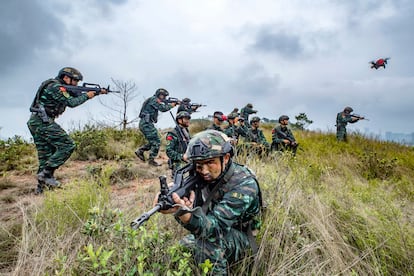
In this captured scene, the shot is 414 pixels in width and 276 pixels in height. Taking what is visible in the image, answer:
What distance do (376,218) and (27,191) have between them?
5.21 meters

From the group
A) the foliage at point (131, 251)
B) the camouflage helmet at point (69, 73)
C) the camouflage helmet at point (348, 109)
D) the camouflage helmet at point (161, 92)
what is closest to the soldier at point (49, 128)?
the camouflage helmet at point (69, 73)

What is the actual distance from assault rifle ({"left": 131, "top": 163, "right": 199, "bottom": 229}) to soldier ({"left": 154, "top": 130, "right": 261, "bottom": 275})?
0.17 feet

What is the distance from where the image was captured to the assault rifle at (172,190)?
1.45m

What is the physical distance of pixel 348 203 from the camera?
338 centimetres

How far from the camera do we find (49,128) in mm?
4902

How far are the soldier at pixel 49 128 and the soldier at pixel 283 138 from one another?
5.63m

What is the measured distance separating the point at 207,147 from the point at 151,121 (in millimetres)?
6031

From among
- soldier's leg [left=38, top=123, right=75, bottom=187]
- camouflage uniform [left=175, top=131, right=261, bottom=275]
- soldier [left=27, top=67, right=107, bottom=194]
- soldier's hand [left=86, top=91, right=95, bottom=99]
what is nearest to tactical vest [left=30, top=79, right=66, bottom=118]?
soldier [left=27, top=67, right=107, bottom=194]

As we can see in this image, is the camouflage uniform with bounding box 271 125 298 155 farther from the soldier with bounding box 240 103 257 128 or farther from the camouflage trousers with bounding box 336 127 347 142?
the soldier with bounding box 240 103 257 128

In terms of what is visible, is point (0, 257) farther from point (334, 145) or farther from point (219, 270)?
point (334, 145)

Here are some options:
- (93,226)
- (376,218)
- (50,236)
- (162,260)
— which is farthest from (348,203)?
(50,236)

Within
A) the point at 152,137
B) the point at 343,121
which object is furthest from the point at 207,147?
the point at 343,121

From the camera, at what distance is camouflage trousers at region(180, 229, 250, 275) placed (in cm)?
210

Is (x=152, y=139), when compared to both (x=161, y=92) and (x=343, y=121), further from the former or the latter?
(x=343, y=121)
